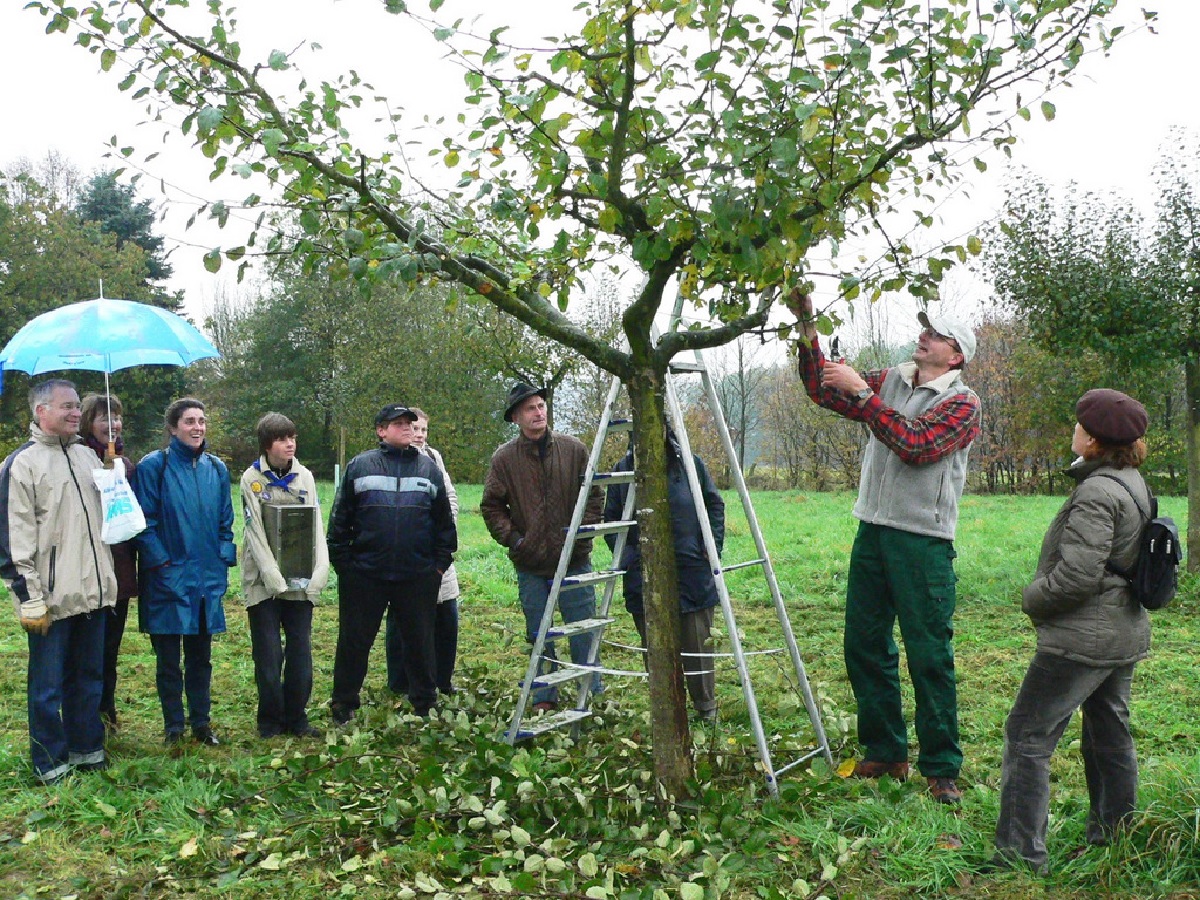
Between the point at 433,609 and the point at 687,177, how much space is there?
3.38m

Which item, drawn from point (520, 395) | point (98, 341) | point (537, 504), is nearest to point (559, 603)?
point (537, 504)

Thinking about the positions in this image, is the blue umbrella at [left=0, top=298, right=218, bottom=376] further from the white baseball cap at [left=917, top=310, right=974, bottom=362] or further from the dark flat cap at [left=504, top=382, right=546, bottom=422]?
the white baseball cap at [left=917, top=310, right=974, bottom=362]

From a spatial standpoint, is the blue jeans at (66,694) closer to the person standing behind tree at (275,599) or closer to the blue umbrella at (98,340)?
the person standing behind tree at (275,599)

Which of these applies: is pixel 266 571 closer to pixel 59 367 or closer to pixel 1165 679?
pixel 59 367

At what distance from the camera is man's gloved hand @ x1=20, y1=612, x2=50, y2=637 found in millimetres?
4785

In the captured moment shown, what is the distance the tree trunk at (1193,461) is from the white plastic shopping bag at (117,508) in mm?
9350

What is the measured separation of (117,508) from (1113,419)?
Answer: 4.52m

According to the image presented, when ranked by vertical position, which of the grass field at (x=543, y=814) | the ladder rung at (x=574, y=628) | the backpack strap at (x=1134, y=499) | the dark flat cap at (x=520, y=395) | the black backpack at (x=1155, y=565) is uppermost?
the dark flat cap at (x=520, y=395)

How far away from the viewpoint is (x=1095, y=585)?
354cm

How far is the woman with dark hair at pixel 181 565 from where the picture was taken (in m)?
5.37

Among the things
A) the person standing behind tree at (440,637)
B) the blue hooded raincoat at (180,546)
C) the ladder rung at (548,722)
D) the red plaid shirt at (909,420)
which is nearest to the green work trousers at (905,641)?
the red plaid shirt at (909,420)

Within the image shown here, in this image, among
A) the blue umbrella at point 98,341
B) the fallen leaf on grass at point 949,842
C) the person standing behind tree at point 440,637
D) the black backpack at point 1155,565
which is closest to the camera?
the black backpack at point 1155,565

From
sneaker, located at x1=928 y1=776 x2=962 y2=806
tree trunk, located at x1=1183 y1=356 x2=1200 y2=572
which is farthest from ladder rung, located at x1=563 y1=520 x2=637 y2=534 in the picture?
tree trunk, located at x1=1183 y1=356 x2=1200 y2=572

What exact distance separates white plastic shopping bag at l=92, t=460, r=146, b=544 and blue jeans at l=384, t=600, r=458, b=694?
1.83 m
